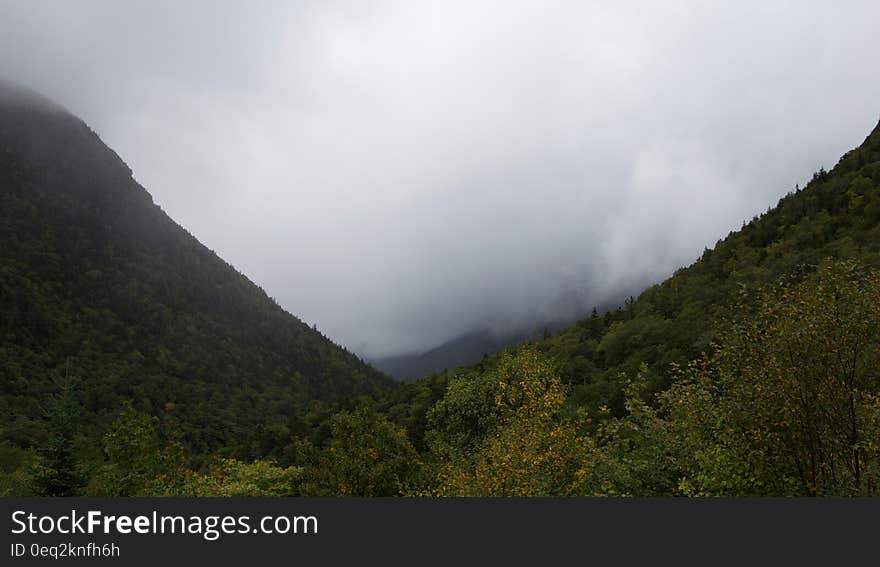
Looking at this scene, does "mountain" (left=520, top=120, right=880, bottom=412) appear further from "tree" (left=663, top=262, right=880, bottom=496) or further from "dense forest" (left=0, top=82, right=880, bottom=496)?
"tree" (left=663, top=262, right=880, bottom=496)

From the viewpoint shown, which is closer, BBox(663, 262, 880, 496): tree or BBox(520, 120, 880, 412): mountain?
BBox(663, 262, 880, 496): tree

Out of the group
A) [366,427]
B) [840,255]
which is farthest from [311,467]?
[840,255]

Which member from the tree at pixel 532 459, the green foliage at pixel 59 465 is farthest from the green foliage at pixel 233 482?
the tree at pixel 532 459

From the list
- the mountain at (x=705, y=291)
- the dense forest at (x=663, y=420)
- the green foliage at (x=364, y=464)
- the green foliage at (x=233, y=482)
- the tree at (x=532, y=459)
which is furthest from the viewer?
the mountain at (x=705, y=291)

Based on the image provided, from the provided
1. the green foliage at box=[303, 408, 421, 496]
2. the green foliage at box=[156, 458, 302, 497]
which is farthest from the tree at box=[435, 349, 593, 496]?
the green foliage at box=[156, 458, 302, 497]

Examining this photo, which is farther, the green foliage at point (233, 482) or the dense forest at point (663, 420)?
the green foliage at point (233, 482)

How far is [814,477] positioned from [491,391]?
24308 millimetres

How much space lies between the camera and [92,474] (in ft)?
165

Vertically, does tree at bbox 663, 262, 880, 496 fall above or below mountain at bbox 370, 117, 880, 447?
below

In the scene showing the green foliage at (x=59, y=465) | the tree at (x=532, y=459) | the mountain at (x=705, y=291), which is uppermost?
the mountain at (x=705, y=291)

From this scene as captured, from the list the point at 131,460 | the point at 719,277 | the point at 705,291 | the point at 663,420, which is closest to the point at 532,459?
the point at 663,420

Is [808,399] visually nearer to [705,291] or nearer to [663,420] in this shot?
[663,420]

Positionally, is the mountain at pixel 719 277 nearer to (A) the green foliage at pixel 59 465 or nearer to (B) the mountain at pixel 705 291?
(B) the mountain at pixel 705 291

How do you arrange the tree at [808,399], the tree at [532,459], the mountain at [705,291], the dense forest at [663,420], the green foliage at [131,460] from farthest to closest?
1. the mountain at [705,291]
2. the green foliage at [131,460]
3. the tree at [532,459]
4. the dense forest at [663,420]
5. the tree at [808,399]
